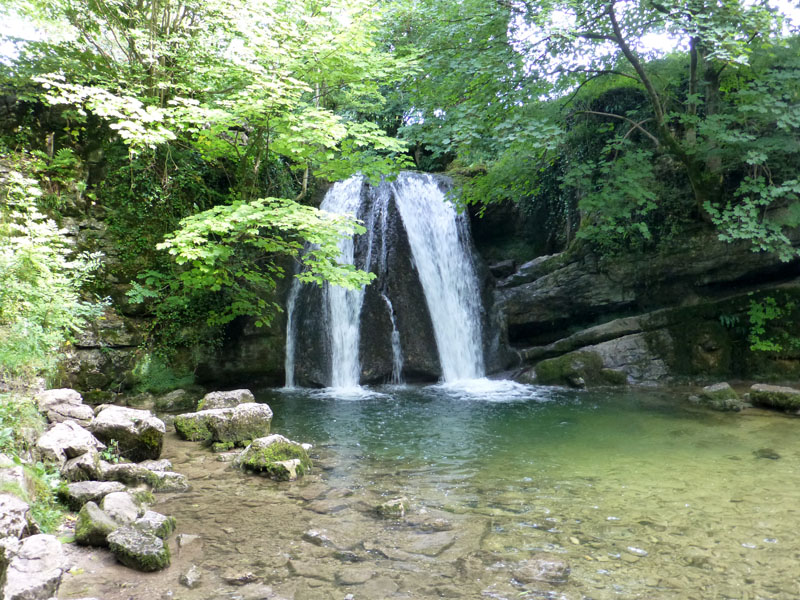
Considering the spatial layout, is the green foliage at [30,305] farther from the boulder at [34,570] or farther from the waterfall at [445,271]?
the waterfall at [445,271]

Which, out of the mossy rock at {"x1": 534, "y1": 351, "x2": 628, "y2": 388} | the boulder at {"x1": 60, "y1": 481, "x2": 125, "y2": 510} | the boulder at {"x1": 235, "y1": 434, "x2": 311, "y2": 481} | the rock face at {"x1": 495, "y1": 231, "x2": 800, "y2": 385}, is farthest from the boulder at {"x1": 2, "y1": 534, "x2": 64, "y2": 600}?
the rock face at {"x1": 495, "y1": 231, "x2": 800, "y2": 385}

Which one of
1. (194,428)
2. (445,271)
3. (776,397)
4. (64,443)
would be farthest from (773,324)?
(64,443)

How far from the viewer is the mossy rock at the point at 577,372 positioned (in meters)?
10.3

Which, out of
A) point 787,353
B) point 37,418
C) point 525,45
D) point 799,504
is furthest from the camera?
point 787,353

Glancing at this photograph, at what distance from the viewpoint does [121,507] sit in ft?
11.7

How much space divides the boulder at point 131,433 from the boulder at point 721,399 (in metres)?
8.01

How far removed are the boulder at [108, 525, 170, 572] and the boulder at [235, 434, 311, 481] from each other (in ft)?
5.55

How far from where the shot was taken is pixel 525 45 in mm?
8328

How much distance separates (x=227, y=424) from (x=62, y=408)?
1.75 metres

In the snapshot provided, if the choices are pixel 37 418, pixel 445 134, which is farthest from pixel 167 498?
pixel 445 134

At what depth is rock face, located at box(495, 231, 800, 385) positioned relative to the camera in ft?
33.2

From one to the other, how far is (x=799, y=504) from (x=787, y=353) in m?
7.18

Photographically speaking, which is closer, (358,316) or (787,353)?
(787,353)

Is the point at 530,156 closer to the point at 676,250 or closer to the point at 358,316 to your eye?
the point at 676,250
